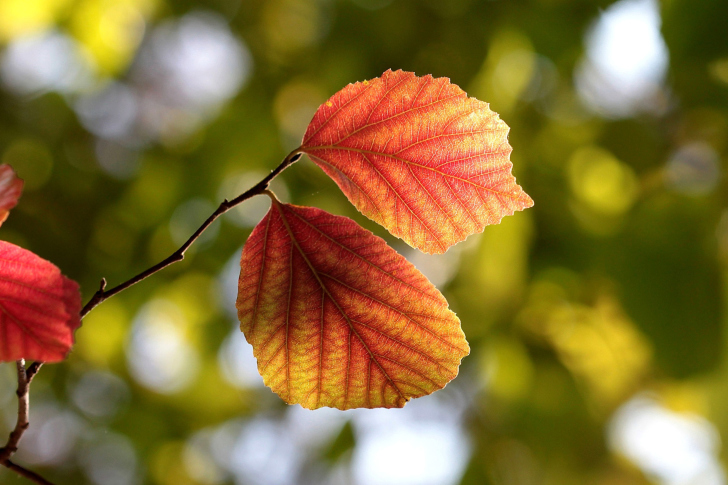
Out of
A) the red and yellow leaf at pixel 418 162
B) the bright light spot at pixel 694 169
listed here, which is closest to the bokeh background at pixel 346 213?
the bright light spot at pixel 694 169

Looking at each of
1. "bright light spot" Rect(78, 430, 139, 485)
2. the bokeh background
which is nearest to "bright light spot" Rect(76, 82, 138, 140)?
the bokeh background

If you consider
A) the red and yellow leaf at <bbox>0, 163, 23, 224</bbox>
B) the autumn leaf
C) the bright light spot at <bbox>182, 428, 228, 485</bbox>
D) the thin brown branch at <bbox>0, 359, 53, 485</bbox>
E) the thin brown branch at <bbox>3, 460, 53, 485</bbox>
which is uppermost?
the red and yellow leaf at <bbox>0, 163, 23, 224</bbox>

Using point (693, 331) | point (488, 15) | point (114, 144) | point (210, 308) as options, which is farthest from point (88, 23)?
point (693, 331)

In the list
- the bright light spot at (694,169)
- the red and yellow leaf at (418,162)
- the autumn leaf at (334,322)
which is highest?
the bright light spot at (694,169)

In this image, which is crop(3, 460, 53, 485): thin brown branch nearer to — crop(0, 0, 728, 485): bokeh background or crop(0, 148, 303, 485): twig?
crop(0, 148, 303, 485): twig

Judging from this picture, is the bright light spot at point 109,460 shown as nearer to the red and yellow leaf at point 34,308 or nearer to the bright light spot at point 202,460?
the bright light spot at point 202,460

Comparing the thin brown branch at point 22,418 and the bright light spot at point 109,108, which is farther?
the bright light spot at point 109,108

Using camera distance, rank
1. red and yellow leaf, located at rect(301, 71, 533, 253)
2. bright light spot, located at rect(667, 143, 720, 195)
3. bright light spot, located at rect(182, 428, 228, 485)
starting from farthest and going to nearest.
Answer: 1. bright light spot, located at rect(182, 428, 228, 485)
2. bright light spot, located at rect(667, 143, 720, 195)
3. red and yellow leaf, located at rect(301, 71, 533, 253)
